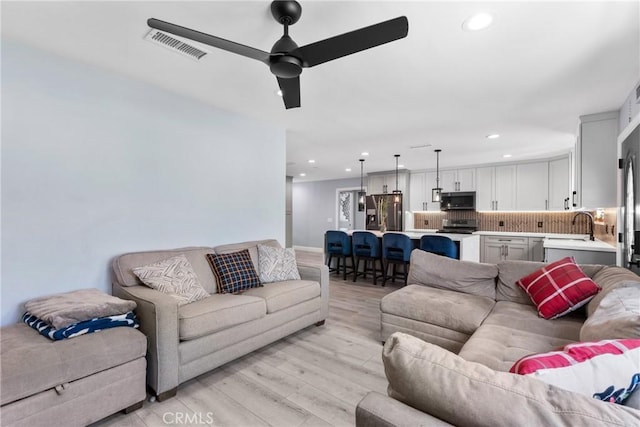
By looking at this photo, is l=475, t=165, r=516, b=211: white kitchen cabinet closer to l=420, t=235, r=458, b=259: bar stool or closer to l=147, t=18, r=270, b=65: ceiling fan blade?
l=420, t=235, r=458, b=259: bar stool

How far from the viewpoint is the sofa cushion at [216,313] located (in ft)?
6.91

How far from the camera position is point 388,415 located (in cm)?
83

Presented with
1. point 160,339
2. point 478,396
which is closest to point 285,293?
point 160,339

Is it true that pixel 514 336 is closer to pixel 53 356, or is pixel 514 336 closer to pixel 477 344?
pixel 477 344

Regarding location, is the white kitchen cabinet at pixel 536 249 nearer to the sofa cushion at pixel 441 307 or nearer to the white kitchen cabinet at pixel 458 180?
the white kitchen cabinet at pixel 458 180

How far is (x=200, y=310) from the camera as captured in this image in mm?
2240

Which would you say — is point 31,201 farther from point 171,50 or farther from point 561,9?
point 561,9

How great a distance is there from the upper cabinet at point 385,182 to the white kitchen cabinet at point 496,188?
5.61 ft

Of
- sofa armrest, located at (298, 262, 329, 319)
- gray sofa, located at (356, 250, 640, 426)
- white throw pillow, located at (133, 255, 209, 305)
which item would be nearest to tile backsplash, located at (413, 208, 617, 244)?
gray sofa, located at (356, 250, 640, 426)

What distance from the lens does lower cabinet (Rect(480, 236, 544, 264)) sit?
19.2 ft

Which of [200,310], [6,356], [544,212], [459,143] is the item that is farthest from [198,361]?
[544,212]

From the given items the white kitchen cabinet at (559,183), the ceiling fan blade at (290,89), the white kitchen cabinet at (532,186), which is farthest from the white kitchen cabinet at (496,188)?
the ceiling fan blade at (290,89)

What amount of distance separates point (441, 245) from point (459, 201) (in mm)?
3024

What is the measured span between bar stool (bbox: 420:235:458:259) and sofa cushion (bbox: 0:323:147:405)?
13.1 feet
